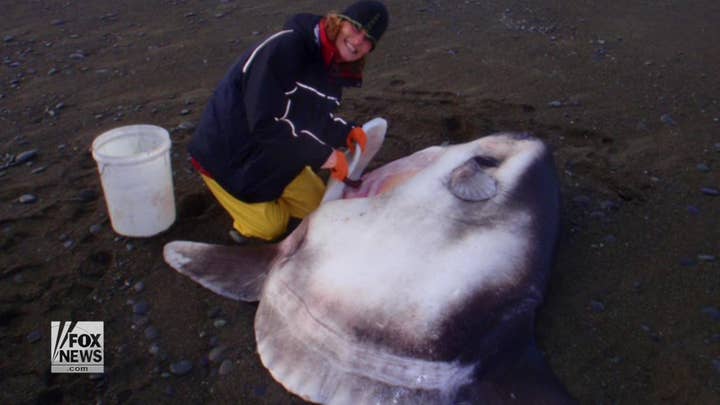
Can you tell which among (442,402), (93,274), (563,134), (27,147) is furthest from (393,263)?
(27,147)

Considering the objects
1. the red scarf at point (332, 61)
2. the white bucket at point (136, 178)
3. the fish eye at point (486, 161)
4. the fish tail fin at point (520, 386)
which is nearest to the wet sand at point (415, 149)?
the white bucket at point (136, 178)

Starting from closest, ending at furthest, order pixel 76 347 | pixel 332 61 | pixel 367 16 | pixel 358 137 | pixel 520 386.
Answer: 1. pixel 520 386
2. pixel 76 347
3. pixel 367 16
4. pixel 332 61
5. pixel 358 137

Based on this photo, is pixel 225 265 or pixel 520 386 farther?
pixel 225 265

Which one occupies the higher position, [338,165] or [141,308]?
[338,165]

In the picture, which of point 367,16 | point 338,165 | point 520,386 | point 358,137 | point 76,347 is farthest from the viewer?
point 358,137

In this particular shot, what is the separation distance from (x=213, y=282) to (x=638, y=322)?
216cm

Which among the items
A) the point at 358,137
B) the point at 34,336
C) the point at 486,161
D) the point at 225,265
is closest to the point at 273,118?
the point at 358,137

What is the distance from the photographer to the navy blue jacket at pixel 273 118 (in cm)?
308

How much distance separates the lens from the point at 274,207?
3688mm

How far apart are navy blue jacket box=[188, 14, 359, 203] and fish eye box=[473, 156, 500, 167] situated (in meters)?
0.78

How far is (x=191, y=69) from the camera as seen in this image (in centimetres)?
582

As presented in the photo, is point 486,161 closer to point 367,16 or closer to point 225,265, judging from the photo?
point 367,16

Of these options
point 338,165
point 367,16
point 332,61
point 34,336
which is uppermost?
point 367,16

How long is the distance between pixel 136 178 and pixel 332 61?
4.11 feet
